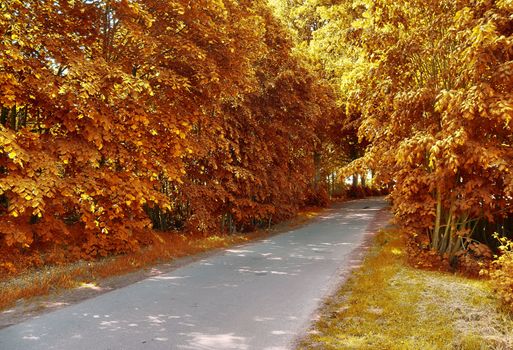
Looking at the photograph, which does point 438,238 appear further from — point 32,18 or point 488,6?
point 32,18

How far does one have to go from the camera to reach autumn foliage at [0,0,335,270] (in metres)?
7.62

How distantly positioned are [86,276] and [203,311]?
11.3 feet

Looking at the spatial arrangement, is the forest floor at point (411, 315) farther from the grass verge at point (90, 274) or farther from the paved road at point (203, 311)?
the grass verge at point (90, 274)

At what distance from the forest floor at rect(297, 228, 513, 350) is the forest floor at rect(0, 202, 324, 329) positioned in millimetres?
4339

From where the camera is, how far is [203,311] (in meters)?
6.41

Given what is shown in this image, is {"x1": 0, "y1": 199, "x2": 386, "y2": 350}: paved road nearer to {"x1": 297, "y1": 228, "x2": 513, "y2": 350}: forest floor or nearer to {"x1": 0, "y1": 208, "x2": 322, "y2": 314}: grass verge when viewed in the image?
{"x1": 297, "y1": 228, "x2": 513, "y2": 350}: forest floor

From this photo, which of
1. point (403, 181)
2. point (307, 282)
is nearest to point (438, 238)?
point (403, 181)

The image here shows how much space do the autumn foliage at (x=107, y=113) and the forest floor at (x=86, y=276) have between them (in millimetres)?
554

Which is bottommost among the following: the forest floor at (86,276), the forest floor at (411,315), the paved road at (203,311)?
the forest floor at (411,315)

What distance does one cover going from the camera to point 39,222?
918 centimetres

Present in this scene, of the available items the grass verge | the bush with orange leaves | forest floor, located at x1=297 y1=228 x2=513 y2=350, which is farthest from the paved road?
the bush with orange leaves

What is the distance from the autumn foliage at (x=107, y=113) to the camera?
7.62m

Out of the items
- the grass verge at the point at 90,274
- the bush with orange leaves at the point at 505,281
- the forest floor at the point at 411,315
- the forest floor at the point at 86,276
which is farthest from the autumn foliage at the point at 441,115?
the grass verge at the point at 90,274

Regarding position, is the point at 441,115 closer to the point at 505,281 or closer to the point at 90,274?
the point at 505,281
